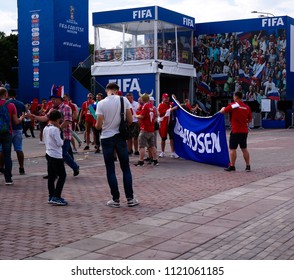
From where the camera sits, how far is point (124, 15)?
31922mm

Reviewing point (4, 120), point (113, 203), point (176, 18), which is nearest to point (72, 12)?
point (176, 18)

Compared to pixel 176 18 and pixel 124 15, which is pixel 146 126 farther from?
pixel 176 18

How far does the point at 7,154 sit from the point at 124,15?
932 inches

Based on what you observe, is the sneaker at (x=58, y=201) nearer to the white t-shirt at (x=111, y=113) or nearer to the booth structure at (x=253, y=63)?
the white t-shirt at (x=111, y=113)

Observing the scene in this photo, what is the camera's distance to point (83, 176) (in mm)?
10820

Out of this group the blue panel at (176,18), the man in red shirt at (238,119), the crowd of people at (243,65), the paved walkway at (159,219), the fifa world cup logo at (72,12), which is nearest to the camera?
the paved walkway at (159,219)

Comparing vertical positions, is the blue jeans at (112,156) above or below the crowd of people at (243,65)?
below

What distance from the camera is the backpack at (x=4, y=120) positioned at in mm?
9656

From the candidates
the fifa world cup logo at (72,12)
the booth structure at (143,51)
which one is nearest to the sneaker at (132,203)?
the booth structure at (143,51)

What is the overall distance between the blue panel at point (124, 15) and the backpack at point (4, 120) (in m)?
22.3

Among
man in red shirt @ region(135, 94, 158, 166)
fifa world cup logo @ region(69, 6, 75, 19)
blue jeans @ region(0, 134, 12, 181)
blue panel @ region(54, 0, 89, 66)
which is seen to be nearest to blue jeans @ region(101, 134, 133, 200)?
blue jeans @ region(0, 134, 12, 181)

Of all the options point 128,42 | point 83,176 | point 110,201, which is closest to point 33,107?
point 128,42

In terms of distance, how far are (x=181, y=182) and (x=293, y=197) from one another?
2.34 m

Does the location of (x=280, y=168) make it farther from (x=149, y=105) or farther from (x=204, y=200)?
(x=204, y=200)
